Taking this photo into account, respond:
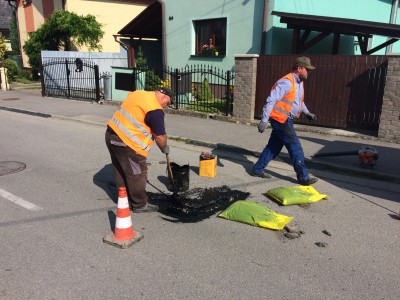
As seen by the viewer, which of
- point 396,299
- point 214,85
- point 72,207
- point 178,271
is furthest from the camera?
point 214,85

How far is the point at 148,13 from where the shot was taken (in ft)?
55.9

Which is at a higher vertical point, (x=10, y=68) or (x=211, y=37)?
(x=211, y=37)

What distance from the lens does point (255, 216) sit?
14.1ft

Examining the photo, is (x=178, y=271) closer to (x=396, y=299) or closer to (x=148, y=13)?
(x=396, y=299)

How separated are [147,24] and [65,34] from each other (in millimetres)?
Answer: 6542

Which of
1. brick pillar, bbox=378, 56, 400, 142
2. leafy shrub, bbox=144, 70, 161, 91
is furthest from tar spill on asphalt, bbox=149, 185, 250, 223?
leafy shrub, bbox=144, 70, 161, 91

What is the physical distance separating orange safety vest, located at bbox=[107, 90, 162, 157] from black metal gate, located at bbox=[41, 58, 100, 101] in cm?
1273

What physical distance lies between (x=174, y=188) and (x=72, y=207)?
1372mm

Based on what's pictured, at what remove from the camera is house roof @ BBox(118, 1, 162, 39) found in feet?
55.4

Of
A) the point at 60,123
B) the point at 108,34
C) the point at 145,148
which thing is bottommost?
the point at 60,123

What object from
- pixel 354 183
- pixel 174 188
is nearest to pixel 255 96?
pixel 354 183

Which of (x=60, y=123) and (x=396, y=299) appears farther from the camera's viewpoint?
(x=60, y=123)

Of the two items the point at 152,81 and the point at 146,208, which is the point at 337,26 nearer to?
the point at 152,81

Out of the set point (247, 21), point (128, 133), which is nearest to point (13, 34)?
point (247, 21)
